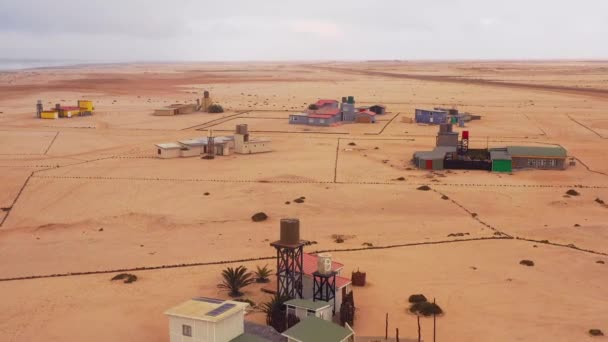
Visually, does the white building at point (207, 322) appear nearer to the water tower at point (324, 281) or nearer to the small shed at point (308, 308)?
the small shed at point (308, 308)

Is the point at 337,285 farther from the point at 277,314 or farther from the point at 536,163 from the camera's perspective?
the point at 536,163

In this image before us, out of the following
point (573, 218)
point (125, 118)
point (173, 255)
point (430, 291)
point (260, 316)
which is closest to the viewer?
point (260, 316)

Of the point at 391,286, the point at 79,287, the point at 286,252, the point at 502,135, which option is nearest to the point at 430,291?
the point at 391,286

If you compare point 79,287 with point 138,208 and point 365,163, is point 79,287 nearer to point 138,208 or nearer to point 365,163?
point 138,208

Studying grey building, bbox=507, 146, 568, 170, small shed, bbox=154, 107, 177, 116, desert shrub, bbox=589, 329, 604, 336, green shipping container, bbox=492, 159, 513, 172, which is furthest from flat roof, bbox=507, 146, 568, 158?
small shed, bbox=154, 107, 177, 116

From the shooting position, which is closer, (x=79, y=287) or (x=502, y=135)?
(x=79, y=287)

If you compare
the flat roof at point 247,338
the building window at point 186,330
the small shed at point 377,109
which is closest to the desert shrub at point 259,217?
the flat roof at point 247,338
